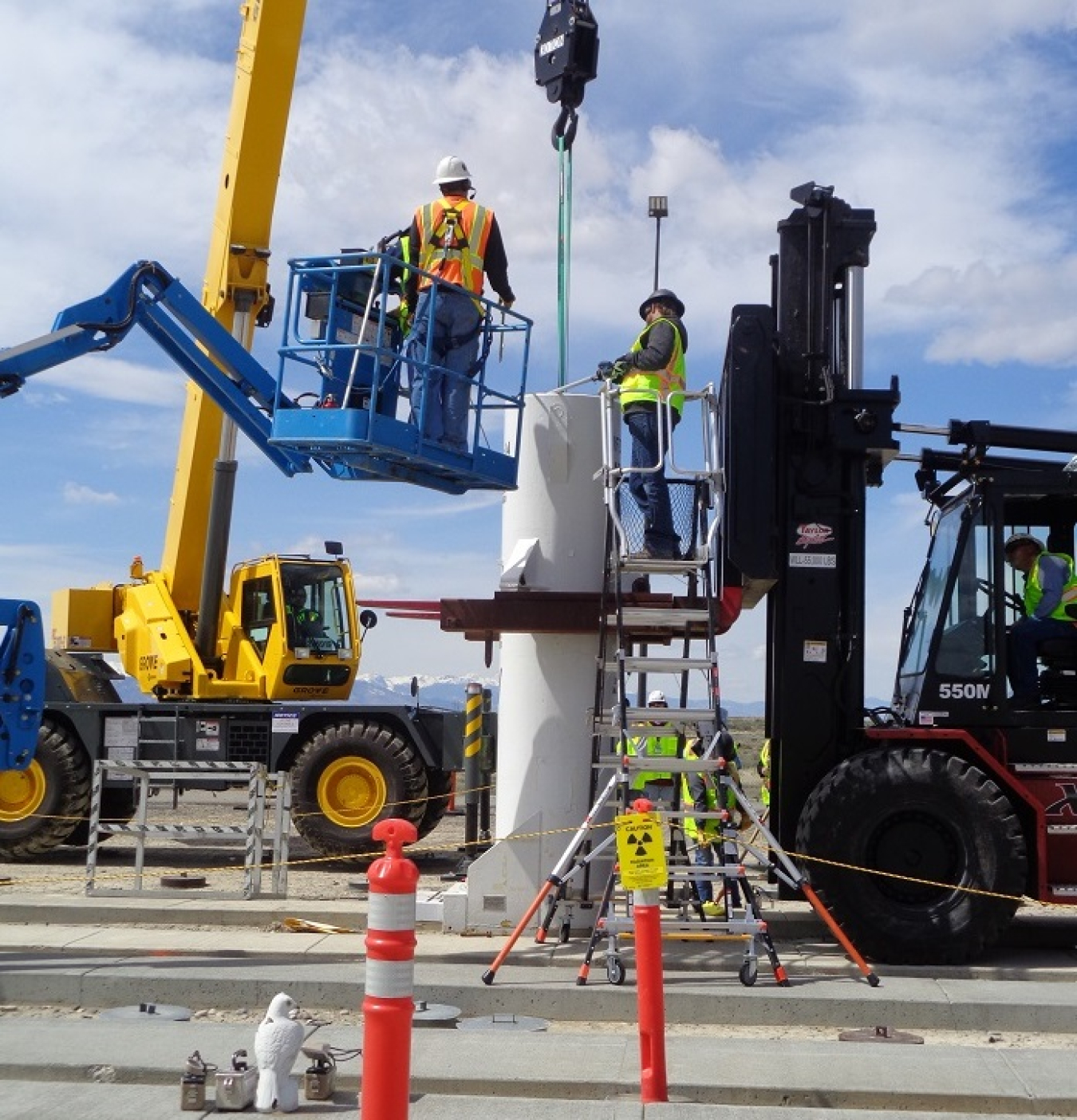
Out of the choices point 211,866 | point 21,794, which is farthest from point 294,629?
point 21,794

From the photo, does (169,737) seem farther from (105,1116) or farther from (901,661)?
(105,1116)

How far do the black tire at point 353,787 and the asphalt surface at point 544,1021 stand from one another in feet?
15.1

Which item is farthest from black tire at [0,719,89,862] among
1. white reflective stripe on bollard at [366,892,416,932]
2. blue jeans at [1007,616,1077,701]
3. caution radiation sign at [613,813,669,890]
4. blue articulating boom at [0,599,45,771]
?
white reflective stripe on bollard at [366,892,416,932]

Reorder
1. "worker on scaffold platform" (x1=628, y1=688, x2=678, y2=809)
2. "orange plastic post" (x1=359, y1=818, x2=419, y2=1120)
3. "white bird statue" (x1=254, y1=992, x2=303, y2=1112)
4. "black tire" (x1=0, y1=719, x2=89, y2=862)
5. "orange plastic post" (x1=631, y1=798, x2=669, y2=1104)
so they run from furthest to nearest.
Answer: "black tire" (x1=0, y1=719, x2=89, y2=862), "worker on scaffold platform" (x1=628, y1=688, x2=678, y2=809), "white bird statue" (x1=254, y1=992, x2=303, y2=1112), "orange plastic post" (x1=631, y1=798, x2=669, y2=1104), "orange plastic post" (x1=359, y1=818, x2=419, y2=1120)

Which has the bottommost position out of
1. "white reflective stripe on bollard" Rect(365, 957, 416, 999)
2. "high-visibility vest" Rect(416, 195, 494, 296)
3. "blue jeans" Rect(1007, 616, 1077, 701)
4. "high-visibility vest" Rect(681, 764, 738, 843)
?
"white reflective stripe on bollard" Rect(365, 957, 416, 999)

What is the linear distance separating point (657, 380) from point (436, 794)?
762cm

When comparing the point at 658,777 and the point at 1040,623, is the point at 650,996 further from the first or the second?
the point at 658,777

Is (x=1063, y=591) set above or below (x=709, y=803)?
above

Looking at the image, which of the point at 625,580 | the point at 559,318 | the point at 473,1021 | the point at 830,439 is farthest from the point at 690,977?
the point at 559,318

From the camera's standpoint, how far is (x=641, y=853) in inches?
259

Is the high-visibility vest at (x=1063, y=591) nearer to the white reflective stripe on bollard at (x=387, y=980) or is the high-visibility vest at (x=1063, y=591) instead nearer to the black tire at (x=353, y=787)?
the white reflective stripe on bollard at (x=387, y=980)

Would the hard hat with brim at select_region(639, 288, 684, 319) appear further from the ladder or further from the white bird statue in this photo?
the white bird statue

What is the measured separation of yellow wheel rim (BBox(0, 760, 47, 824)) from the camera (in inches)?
628

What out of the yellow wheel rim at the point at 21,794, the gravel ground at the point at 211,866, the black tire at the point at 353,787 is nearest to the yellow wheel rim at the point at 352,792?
the black tire at the point at 353,787
